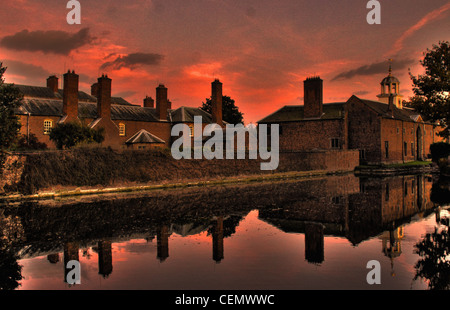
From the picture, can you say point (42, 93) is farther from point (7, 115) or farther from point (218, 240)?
point (218, 240)

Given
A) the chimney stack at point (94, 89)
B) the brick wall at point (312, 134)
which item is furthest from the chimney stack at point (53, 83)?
the brick wall at point (312, 134)

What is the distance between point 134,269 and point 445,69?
108ft

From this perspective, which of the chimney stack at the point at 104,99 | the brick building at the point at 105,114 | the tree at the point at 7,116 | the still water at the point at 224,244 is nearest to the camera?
the still water at the point at 224,244

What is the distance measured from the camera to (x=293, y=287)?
21.4 feet

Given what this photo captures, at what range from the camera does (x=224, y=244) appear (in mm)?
9984

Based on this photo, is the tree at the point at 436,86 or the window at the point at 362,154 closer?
the tree at the point at 436,86

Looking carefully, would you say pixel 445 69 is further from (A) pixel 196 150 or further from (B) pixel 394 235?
(B) pixel 394 235

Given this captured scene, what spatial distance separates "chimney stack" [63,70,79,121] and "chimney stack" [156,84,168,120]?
11.3 metres

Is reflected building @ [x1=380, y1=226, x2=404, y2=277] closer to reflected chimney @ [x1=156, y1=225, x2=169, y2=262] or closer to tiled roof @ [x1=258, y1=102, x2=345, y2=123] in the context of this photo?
reflected chimney @ [x1=156, y1=225, x2=169, y2=262]

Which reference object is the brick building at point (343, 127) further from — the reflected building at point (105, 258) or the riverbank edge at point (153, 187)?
the reflected building at point (105, 258)

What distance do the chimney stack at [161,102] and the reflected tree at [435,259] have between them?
41102 millimetres

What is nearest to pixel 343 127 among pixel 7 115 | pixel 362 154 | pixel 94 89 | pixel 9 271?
pixel 362 154

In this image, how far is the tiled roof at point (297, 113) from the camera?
46.1m
